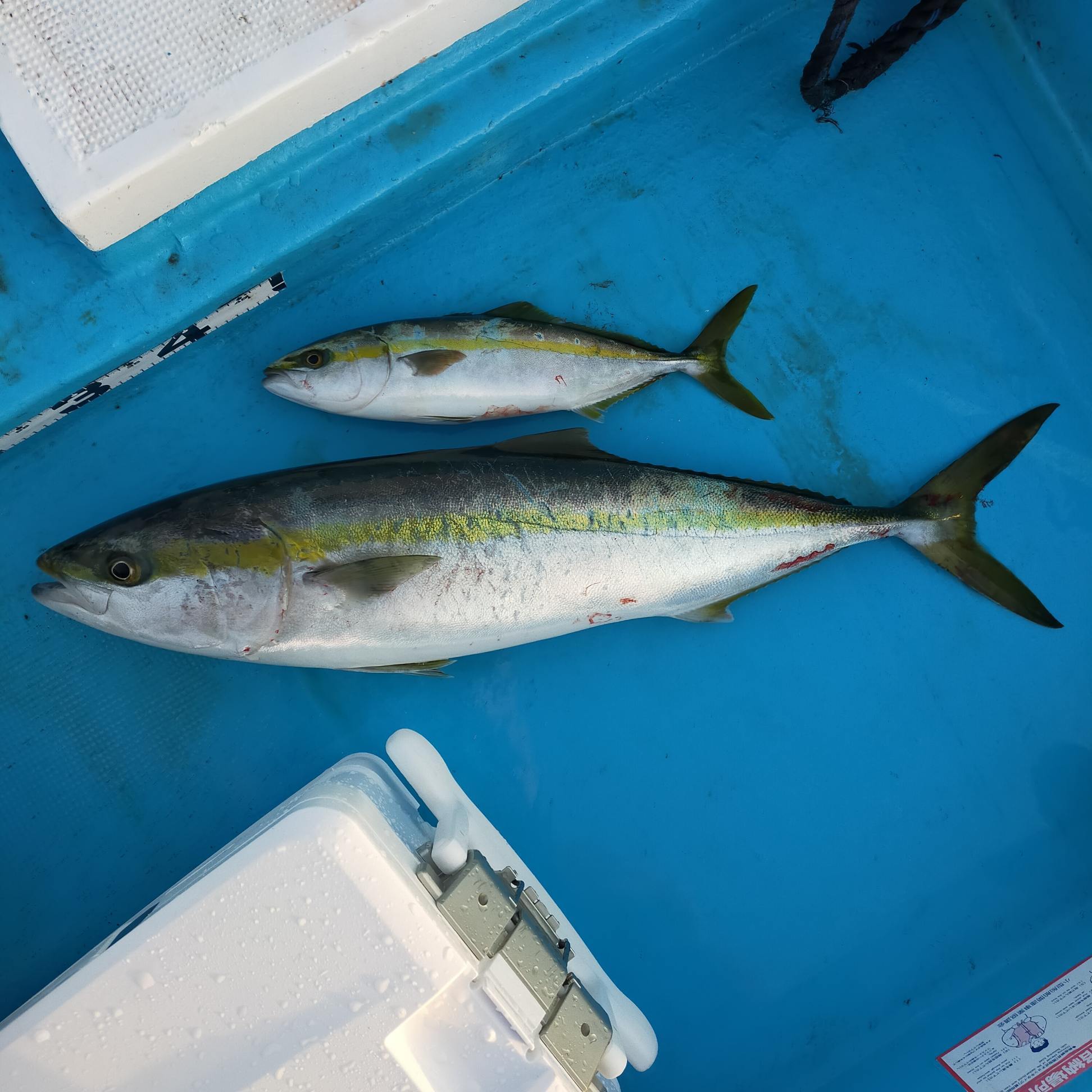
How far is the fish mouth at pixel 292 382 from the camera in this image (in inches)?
86.0

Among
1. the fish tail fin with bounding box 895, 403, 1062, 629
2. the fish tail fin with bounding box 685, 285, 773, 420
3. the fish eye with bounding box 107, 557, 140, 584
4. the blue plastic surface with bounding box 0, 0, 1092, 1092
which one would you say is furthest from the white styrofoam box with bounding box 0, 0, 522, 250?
the fish tail fin with bounding box 895, 403, 1062, 629

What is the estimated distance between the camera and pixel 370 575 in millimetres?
1927

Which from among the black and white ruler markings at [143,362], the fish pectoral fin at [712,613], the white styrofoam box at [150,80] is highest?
the white styrofoam box at [150,80]

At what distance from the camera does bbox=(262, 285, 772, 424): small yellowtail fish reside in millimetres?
2180

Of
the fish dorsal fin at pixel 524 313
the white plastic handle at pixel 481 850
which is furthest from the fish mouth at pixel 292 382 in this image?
the white plastic handle at pixel 481 850

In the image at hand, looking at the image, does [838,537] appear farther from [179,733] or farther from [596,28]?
[179,733]

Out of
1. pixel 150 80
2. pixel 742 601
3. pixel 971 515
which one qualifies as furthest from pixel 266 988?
pixel 971 515

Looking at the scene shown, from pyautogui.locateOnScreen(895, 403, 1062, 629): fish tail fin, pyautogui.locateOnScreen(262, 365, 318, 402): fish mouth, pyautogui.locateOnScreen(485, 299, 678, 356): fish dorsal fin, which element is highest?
pyautogui.locateOnScreen(262, 365, 318, 402): fish mouth

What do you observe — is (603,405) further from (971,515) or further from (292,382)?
(971,515)

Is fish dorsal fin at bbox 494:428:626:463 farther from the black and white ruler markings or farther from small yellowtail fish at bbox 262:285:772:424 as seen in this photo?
the black and white ruler markings

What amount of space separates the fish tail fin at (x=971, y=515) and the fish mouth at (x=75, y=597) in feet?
7.55

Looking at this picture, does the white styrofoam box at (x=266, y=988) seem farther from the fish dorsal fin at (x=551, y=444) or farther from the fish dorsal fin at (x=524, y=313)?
the fish dorsal fin at (x=524, y=313)

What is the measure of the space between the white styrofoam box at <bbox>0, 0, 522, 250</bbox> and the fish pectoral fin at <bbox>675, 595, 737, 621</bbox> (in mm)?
1763

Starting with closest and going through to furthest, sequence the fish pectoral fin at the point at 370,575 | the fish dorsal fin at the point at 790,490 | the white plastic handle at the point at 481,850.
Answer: the white plastic handle at the point at 481,850
the fish pectoral fin at the point at 370,575
the fish dorsal fin at the point at 790,490
